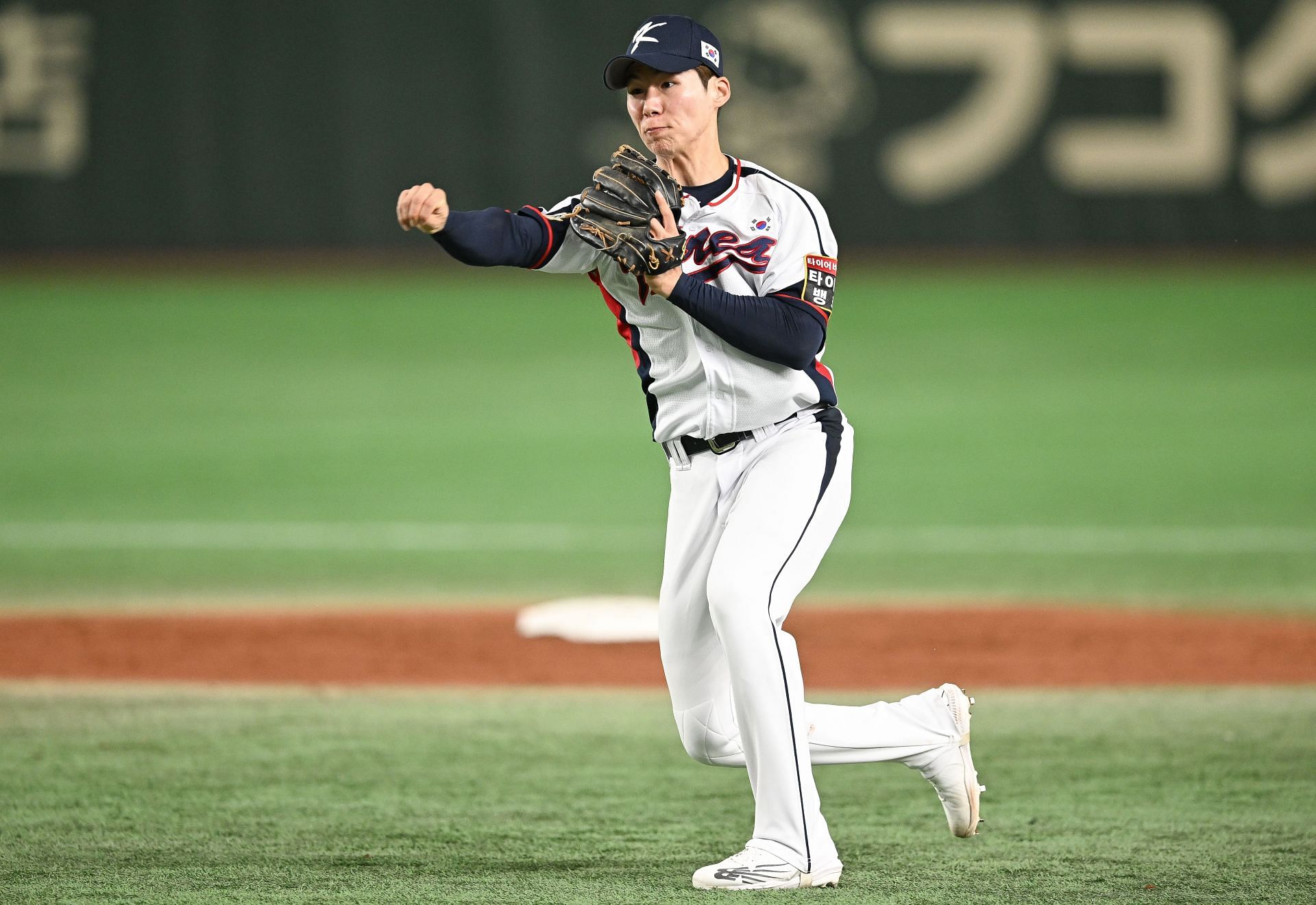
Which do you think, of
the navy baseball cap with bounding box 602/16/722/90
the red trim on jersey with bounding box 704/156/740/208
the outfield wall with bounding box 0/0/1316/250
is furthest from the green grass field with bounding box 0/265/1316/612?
the navy baseball cap with bounding box 602/16/722/90

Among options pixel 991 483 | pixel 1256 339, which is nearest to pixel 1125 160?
pixel 1256 339

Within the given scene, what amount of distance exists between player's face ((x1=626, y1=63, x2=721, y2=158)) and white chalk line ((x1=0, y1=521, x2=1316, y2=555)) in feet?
16.0

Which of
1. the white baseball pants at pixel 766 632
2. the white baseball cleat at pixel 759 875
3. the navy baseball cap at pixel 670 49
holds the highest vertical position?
the navy baseball cap at pixel 670 49

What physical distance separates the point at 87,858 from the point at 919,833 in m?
2.10

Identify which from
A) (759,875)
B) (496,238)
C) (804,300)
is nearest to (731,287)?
(804,300)

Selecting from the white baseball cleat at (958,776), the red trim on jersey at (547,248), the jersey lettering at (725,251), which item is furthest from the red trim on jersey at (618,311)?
the white baseball cleat at (958,776)

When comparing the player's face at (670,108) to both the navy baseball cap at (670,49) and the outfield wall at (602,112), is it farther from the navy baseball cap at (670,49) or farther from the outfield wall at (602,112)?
the outfield wall at (602,112)

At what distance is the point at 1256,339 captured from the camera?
15375mm

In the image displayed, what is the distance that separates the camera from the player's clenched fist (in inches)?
147

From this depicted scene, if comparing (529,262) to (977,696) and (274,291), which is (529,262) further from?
(274,291)

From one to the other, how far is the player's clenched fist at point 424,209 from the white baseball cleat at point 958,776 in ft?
5.74

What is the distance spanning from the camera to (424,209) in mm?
3742

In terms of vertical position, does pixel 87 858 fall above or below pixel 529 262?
below

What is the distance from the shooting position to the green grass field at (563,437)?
8.38 m
